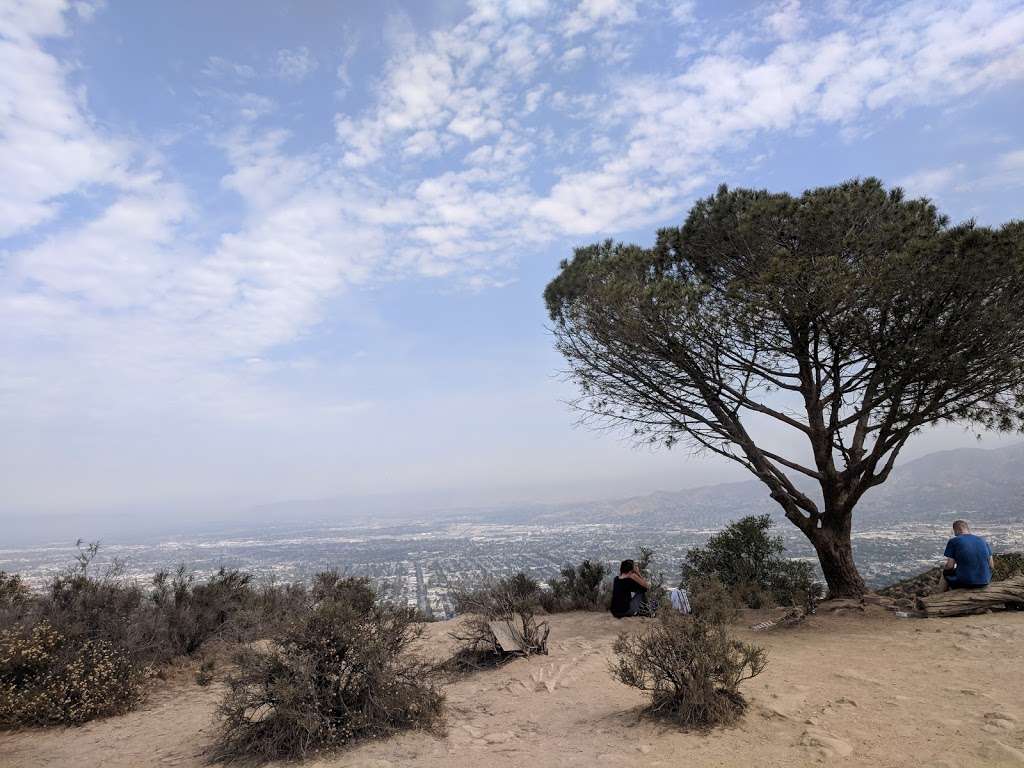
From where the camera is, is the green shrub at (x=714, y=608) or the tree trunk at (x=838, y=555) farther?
the tree trunk at (x=838, y=555)

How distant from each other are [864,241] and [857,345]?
200 cm

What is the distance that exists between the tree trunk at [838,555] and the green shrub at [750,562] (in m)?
1.81

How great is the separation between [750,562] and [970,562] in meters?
5.12

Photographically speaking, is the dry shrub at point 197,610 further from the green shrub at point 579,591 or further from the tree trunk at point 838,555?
the tree trunk at point 838,555

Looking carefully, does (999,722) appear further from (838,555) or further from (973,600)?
(838,555)

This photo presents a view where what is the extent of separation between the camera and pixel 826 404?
457 inches

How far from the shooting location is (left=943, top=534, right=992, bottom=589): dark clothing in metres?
9.58

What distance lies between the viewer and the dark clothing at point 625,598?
429 inches

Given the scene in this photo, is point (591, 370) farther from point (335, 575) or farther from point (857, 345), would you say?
point (335, 575)

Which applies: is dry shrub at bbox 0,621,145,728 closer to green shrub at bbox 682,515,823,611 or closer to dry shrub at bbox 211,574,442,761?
dry shrub at bbox 211,574,442,761

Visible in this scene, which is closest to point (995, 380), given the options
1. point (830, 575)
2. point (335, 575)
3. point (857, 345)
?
point (857, 345)

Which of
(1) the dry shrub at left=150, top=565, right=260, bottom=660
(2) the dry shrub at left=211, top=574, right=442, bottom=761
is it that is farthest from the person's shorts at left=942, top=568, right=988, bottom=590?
(1) the dry shrub at left=150, top=565, right=260, bottom=660

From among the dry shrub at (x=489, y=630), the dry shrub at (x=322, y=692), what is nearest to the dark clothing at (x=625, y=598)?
the dry shrub at (x=489, y=630)

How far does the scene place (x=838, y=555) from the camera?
11.4 metres
